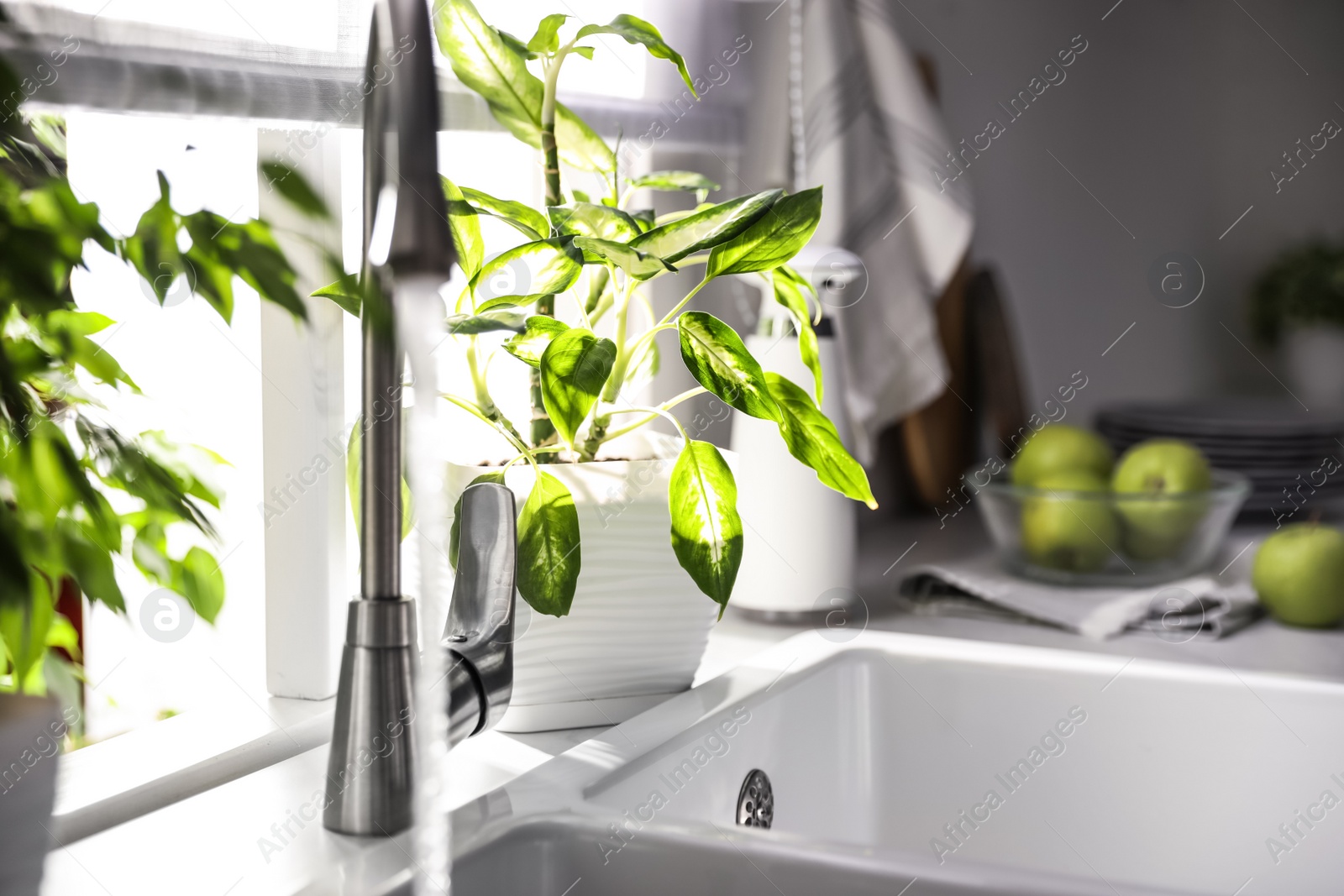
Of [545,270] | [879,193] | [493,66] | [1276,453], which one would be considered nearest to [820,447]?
[545,270]

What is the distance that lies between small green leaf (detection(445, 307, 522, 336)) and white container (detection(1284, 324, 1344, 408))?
1.77 meters

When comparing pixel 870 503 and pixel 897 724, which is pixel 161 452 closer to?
pixel 870 503

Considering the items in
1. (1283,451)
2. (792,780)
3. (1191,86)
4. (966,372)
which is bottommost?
(792,780)

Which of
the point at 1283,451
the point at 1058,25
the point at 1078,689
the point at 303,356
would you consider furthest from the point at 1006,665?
the point at 1058,25

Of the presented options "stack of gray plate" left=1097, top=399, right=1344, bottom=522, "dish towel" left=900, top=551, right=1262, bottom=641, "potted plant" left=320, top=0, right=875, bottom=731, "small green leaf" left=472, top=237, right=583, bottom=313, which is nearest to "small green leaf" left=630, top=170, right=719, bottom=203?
"potted plant" left=320, top=0, right=875, bottom=731

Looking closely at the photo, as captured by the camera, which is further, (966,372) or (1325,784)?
(966,372)

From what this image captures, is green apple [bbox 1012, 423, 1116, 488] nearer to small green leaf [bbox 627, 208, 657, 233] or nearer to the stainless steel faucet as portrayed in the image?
small green leaf [bbox 627, 208, 657, 233]

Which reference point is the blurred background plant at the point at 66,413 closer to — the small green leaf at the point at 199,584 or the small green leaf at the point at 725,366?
the small green leaf at the point at 199,584

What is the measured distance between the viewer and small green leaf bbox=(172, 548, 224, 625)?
1.15 feet

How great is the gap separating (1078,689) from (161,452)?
0.58 meters

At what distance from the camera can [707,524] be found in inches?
21.8

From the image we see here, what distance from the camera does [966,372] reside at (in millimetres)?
1591

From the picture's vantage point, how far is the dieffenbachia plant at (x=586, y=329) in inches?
21.0

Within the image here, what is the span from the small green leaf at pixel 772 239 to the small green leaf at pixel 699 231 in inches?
0.4
